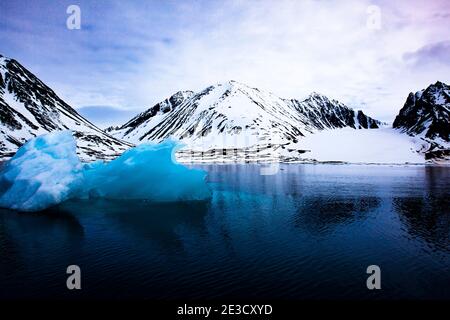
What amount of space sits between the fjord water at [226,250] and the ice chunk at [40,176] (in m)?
1.77

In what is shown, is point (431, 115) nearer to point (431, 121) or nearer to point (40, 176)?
point (431, 121)

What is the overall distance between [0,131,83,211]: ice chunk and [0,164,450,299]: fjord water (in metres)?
1.77

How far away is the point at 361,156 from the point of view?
474 ft

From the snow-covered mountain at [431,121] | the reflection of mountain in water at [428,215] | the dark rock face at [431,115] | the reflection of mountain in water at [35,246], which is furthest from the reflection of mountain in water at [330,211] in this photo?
the dark rock face at [431,115]

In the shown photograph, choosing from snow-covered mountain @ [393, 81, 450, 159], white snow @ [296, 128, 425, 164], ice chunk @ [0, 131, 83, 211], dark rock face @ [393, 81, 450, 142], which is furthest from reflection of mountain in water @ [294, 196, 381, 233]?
dark rock face @ [393, 81, 450, 142]

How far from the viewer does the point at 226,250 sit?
20.4 meters

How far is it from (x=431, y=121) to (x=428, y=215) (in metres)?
153

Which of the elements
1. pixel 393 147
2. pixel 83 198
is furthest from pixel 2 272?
pixel 393 147

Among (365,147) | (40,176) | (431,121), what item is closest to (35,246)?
(40,176)

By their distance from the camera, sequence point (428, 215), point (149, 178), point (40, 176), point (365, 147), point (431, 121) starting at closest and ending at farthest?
point (40, 176)
point (428, 215)
point (149, 178)
point (365, 147)
point (431, 121)

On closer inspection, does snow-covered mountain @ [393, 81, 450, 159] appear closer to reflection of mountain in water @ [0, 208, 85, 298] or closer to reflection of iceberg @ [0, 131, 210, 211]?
reflection of iceberg @ [0, 131, 210, 211]

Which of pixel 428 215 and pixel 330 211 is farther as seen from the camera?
pixel 330 211

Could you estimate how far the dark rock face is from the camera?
506 feet

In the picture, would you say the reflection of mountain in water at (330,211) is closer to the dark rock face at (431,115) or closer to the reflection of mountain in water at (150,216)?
the reflection of mountain in water at (150,216)
